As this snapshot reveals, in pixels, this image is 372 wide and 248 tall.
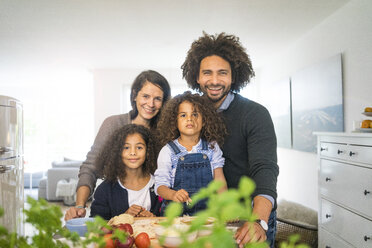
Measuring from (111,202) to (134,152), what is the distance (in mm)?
285

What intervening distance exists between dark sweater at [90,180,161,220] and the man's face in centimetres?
64

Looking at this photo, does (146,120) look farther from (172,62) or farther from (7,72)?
(7,72)

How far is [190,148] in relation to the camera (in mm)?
1900

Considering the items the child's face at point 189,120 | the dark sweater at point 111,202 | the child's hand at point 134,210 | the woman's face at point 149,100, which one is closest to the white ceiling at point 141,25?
the woman's face at point 149,100

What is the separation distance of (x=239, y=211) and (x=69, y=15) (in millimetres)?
4495

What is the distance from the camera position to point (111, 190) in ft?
6.07

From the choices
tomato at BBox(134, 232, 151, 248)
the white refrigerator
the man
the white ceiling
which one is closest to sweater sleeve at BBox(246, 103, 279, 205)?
the man

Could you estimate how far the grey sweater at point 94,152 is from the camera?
6.61ft

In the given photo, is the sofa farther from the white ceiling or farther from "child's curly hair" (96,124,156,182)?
"child's curly hair" (96,124,156,182)

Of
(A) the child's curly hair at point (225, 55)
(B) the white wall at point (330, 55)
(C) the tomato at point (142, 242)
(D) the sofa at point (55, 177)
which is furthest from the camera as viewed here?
(D) the sofa at point (55, 177)

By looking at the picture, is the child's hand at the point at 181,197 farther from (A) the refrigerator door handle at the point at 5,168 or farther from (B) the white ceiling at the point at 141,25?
(B) the white ceiling at the point at 141,25

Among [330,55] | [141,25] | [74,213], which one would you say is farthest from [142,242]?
[141,25]

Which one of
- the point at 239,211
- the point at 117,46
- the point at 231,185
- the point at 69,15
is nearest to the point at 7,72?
the point at 117,46

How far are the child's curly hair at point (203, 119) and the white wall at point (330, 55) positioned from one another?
7.50 ft
